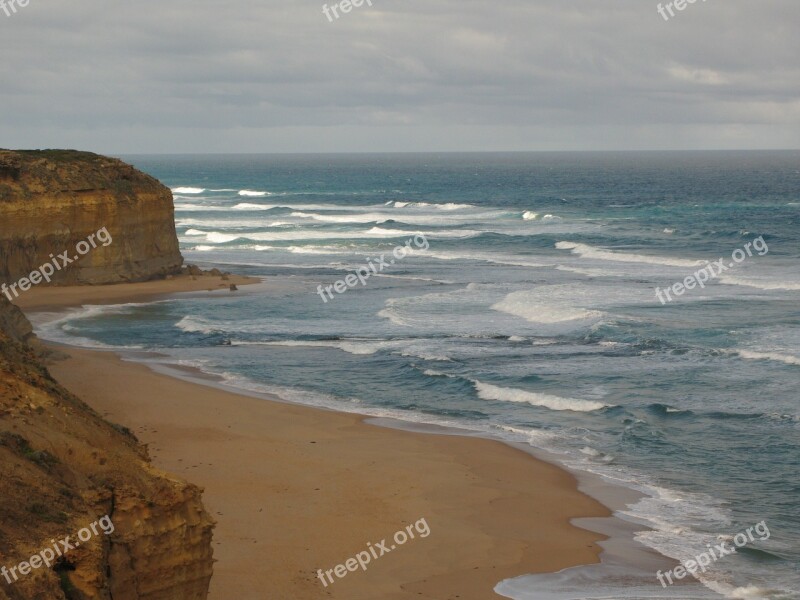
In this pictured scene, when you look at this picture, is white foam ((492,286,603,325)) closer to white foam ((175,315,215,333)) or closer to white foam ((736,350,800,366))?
white foam ((736,350,800,366))

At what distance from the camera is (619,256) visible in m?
56.1

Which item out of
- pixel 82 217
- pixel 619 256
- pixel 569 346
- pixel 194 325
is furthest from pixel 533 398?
pixel 619 256

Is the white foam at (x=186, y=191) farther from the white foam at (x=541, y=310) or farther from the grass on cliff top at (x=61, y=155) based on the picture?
the white foam at (x=541, y=310)

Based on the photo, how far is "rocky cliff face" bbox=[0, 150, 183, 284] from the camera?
39938 millimetres

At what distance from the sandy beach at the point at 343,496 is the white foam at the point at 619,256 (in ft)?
109

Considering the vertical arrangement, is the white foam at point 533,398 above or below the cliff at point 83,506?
below

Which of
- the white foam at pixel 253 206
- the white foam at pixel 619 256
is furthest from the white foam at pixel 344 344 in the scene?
the white foam at pixel 253 206

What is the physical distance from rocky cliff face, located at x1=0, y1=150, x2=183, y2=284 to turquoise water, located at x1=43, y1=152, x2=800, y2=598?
4840mm

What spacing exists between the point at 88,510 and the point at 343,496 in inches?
318

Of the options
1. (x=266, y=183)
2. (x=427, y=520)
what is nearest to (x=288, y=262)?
(x=427, y=520)

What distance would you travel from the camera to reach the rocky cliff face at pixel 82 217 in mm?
39938

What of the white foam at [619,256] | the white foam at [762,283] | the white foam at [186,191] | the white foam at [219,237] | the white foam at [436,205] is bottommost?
the white foam at [762,283]

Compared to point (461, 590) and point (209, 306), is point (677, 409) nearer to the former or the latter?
point (461, 590)

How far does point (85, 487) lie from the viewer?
997 centimetres
